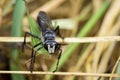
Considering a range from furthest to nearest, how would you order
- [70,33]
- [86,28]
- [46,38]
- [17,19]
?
[70,33] → [86,28] → [17,19] → [46,38]

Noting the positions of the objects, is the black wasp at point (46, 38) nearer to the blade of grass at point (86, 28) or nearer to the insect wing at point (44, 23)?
the insect wing at point (44, 23)

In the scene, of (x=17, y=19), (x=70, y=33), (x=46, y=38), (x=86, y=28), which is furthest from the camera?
(x=70, y=33)

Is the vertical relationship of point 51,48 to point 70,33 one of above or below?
above

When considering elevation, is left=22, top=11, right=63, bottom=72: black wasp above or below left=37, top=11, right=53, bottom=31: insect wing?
below

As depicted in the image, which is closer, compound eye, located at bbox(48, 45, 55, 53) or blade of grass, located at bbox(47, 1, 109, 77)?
compound eye, located at bbox(48, 45, 55, 53)

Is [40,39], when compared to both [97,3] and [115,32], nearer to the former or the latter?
[115,32]

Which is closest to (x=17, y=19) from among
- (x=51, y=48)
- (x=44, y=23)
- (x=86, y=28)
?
(x=44, y=23)

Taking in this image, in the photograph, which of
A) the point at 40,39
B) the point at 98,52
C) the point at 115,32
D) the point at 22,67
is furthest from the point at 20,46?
the point at 115,32

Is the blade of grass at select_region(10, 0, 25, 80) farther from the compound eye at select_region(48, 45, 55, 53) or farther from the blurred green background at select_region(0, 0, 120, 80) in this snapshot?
the compound eye at select_region(48, 45, 55, 53)

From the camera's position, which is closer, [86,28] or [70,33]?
[86,28]

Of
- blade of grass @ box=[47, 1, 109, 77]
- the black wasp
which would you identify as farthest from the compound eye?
blade of grass @ box=[47, 1, 109, 77]

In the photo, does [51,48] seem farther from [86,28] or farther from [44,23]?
[86,28]
